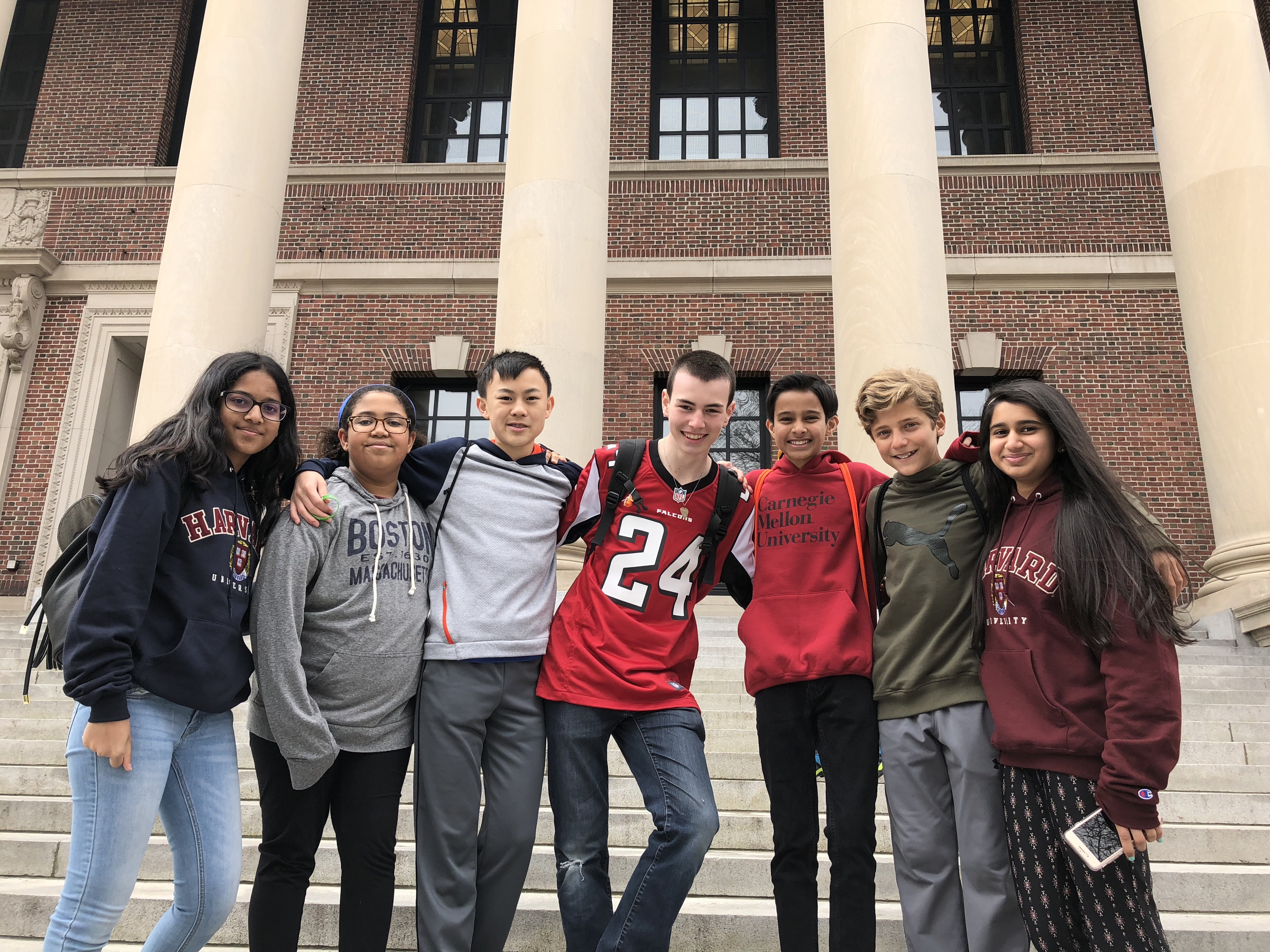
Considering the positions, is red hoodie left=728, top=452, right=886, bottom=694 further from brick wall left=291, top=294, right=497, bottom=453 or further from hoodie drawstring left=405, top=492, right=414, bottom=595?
brick wall left=291, top=294, right=497, bottom=453

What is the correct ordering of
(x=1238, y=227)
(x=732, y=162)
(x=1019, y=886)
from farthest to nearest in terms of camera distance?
1. (x=732, y=162)
2. (x=1238, y=227)
3. (x=1019, y=886)

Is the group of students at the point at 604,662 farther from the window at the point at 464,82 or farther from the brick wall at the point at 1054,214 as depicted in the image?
the window at the point at 464,82

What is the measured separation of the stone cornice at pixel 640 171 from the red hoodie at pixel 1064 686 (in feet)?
37.9

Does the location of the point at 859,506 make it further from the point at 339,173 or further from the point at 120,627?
the point at 339,173

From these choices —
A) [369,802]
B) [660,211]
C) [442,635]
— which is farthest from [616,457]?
[660,211]

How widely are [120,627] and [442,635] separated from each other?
88 centimetres

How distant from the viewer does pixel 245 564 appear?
271cm

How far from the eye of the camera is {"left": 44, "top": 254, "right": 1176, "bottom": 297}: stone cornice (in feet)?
41.9

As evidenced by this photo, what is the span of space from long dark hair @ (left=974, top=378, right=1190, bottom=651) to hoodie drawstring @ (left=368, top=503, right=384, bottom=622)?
5.86 ft

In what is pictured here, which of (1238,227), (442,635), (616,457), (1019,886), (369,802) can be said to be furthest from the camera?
(1238,227)

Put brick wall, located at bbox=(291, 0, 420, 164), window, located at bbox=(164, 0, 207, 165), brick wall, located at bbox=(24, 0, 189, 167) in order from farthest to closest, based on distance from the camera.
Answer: window, located at bbox=(164, 0, 207, 165) < brick wall, located at bbox=(24, 0, 189, 167) < brick wall, located at bbox=(291, 0, 420, 164)

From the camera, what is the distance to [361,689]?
2740mm

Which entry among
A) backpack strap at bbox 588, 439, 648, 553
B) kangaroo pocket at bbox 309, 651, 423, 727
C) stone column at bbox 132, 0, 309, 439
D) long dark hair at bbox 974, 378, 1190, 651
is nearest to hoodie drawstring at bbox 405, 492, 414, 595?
kangaroo pocket at bbox 309, 651, 423, 727

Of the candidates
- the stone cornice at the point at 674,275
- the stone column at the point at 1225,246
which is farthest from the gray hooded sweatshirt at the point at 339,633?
the stone cornice at the point at 674,275
